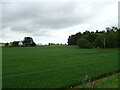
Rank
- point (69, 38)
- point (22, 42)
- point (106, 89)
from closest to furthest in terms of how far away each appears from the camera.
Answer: point (106, 89), point (22, 42), point (69, 38)

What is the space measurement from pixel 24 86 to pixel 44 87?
83cm

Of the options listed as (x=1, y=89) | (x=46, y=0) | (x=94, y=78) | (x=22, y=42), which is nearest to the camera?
(x=1, y=89)

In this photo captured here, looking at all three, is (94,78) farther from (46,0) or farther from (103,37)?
(103,37)

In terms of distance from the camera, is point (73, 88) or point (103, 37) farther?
point (103, 37)

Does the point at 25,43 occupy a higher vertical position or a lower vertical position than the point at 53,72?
higher

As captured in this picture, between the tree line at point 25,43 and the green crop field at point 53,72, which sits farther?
the tree line at point 25,43

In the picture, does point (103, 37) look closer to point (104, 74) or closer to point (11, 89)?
point (104, 74)

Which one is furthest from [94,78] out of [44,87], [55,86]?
[44,87]

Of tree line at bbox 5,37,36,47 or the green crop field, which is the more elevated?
tree line at bbox 5,37,36,47

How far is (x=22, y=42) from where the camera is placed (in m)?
75.3

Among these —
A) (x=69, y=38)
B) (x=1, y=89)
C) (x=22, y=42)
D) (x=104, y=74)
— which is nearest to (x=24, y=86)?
(x=1, y=89)

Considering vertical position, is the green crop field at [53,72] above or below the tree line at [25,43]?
below

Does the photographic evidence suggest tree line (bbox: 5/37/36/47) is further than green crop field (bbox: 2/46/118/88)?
Yes

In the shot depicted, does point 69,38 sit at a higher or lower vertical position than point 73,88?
higher
